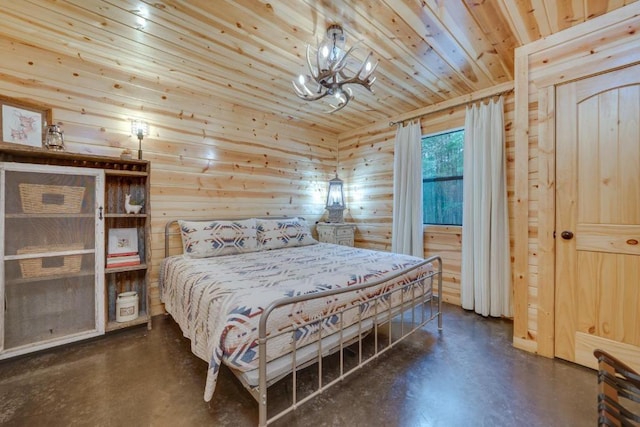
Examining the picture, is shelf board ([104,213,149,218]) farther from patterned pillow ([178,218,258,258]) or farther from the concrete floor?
the concrete floor

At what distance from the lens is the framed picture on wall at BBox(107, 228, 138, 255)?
256cm

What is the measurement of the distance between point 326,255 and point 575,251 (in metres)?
1.98

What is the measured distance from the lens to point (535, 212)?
2.20m

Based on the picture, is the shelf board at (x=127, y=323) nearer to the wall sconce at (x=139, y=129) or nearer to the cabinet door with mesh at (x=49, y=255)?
the cabinet door with mesh at (x=49, y=255)

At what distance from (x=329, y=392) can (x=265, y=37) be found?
260 cm

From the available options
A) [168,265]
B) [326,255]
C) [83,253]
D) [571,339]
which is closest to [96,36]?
[83,253]

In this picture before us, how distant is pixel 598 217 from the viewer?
1.92 m

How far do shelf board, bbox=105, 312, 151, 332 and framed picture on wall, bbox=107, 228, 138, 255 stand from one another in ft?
2.03

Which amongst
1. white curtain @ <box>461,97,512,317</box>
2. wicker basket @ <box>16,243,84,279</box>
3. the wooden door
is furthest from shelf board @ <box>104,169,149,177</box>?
the wooden door

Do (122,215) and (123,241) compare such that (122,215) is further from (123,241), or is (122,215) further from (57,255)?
(57,255)

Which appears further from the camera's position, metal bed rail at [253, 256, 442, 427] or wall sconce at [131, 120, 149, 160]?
wall sconce at [131, 120, 149, 160]

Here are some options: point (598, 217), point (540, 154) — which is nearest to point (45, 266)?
point (540, 154)

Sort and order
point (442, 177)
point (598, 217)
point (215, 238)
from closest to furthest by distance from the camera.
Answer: point (598, 217) < point (215, 238) < point (442, 177)

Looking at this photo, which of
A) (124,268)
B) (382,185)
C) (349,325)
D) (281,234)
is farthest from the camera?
(382,185)
